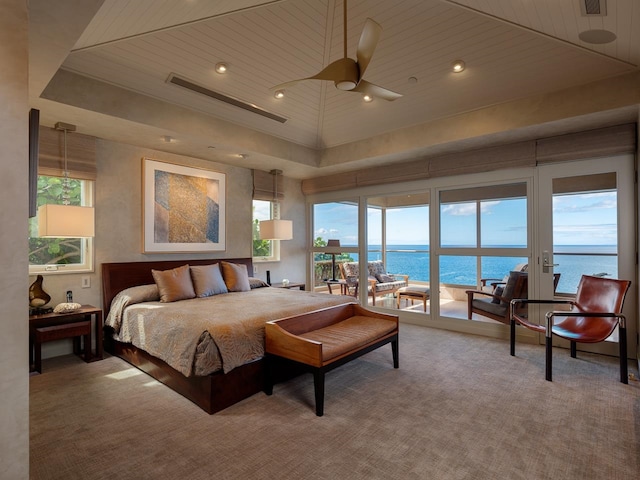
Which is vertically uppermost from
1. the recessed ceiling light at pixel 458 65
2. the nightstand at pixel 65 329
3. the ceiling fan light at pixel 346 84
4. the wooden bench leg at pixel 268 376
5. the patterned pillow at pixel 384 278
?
the recessed ceiling light at pixel 458 65

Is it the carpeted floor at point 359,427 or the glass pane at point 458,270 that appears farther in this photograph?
the glass pane at point 458,270

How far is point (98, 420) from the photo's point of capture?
246 centimetres

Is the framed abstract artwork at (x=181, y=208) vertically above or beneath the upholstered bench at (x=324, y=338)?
→ above

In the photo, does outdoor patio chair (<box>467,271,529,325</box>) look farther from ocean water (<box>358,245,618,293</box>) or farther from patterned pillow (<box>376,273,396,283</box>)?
patterned pillow (<box>376,273,396,283</box>)

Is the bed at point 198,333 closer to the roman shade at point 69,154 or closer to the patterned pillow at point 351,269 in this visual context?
the roman shade at point 69,154

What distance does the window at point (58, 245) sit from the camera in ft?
12.4

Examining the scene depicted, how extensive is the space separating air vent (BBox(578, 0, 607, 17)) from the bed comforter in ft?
10.8

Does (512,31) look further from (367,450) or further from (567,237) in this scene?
(367,450)

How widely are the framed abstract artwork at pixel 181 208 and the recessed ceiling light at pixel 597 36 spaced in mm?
4610

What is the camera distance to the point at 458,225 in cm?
502

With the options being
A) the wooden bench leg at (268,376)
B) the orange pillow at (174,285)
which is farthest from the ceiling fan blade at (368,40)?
the orange pillow at (174,285)

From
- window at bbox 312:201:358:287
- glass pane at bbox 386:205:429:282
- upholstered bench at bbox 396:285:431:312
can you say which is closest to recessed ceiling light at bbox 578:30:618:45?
glass pane at bbox 386:205:429:282

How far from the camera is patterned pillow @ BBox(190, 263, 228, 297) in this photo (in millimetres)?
4242

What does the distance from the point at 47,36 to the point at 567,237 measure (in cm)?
534
